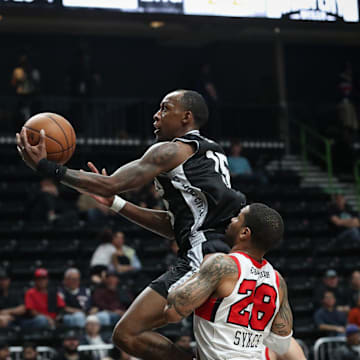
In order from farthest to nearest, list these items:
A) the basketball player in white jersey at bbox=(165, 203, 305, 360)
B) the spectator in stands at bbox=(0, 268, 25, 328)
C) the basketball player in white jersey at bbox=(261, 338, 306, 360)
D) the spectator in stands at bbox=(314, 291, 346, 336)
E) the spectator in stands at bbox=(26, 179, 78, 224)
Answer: the spectator in stands at bbox=(26, 179, 78, 224) < the spectator in stands at bbox=(314, 291, 346, 336) < the spectator in stands at bbox=(0, 268, 25, 328) < the basketball player in white jersey at bbox=(261, 338, 306, 360) < the basketball player in white jersey at bbox=(165, 203, 305, 360)

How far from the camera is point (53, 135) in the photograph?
6.18 meters

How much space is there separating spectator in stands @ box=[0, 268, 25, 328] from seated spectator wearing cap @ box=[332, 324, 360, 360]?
172 inches

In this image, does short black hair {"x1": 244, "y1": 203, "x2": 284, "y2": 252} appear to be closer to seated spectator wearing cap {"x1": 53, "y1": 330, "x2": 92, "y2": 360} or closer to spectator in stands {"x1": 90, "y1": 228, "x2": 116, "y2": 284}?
seated spectator wearing cap {"x1": 53, "y1": 330, "x2": 92, "y2": 360}

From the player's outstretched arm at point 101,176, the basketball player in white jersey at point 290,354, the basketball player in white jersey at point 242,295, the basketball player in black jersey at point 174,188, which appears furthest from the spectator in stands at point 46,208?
the basketball player in white jersey at point 242,295

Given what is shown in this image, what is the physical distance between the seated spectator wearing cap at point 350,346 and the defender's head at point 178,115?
6.49 meters

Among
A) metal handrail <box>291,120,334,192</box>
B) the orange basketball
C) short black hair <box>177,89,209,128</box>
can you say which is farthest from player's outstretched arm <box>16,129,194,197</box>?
metal handrail <box>291,120,334,192</box>

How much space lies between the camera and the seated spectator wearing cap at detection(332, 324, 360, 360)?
11.9m

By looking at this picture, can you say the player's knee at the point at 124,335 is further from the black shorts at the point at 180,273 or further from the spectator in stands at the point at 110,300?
the spectator in stands at the point at 110,300

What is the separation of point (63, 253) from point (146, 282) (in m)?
1.68

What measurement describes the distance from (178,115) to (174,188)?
1.80 feet

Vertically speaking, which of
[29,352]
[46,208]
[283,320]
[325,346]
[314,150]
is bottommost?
[325,346]

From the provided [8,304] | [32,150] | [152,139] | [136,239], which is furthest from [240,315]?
[152,139]

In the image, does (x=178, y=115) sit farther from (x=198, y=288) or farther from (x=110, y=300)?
(x=110, y=300)

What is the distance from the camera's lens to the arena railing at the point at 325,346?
1189 cm
